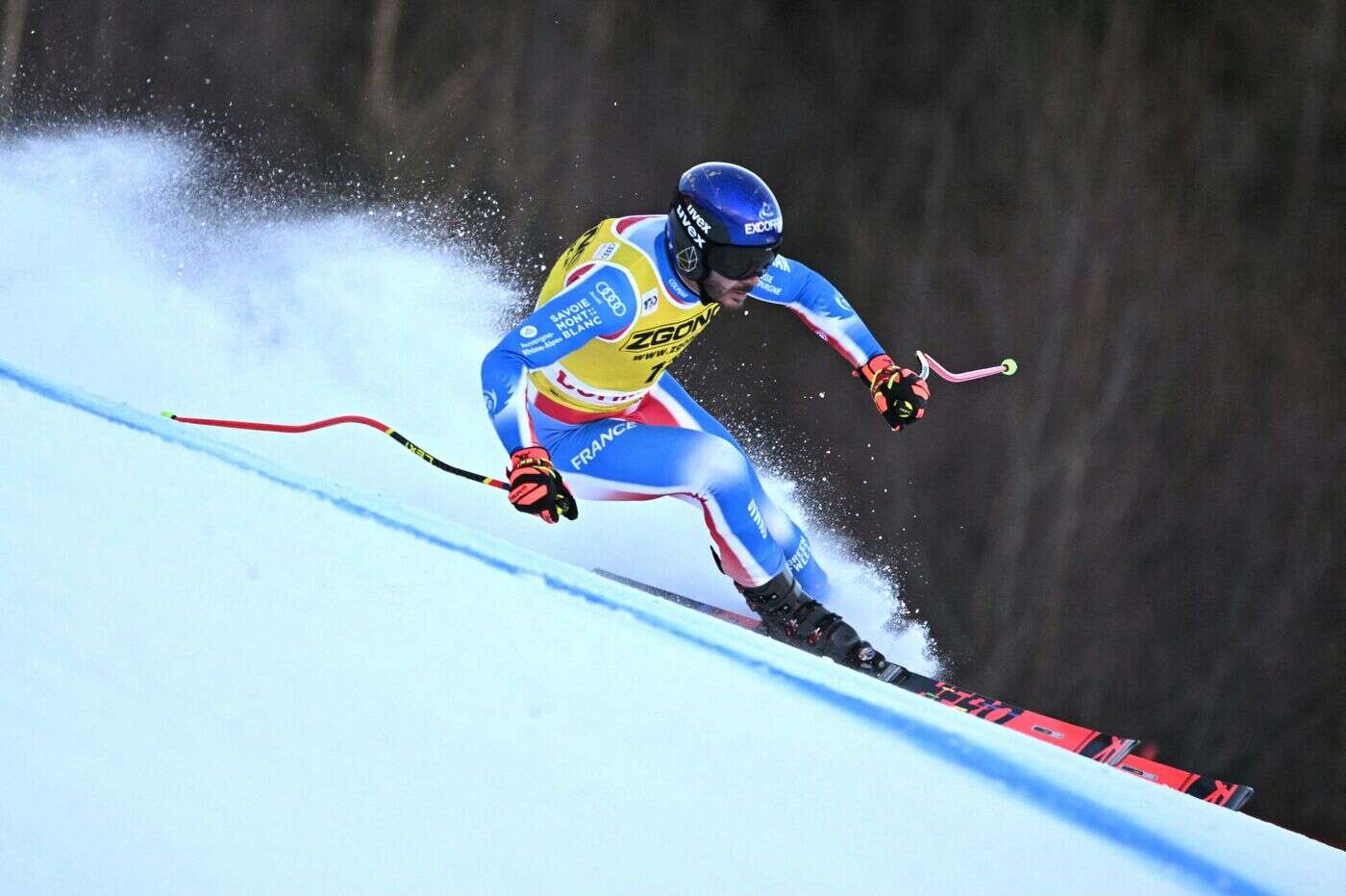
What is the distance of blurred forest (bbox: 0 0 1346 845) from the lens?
2936 mm

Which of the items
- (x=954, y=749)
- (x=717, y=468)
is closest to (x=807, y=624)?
(x=717, y=468)

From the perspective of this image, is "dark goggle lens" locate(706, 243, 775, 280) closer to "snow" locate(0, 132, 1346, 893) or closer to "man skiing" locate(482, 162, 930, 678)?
"man skiing" locate(482, 162, 930, 678)

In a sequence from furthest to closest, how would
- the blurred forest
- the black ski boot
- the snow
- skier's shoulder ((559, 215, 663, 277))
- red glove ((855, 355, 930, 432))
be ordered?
1. the blurred forest
2. red glove ((855, 355, 930, 432))
3. the black ski boot
4. skier's shoulder ((559, 215, 663, 277))
5. the snow

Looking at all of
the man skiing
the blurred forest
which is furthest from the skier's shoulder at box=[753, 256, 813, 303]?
the blurred forest

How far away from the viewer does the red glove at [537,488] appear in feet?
6.23

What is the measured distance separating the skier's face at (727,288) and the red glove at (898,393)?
1.27ft

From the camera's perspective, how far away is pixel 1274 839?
3.59 feet

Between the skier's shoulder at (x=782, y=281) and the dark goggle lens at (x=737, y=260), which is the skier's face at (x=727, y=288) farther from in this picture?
the skier's shoulder at (x=782, y=281)

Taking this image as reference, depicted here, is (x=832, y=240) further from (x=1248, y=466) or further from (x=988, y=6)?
(x=1248, y=466)

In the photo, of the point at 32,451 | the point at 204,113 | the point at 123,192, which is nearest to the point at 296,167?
the point at 204,113

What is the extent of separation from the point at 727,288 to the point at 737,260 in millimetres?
78

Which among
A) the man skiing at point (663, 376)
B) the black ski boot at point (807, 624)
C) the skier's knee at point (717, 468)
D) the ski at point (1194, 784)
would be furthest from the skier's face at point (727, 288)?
the ski at point (1194, 784)

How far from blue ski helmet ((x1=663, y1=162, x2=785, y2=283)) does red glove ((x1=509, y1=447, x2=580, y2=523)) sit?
1.53 ft

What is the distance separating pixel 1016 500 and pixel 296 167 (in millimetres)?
2169
